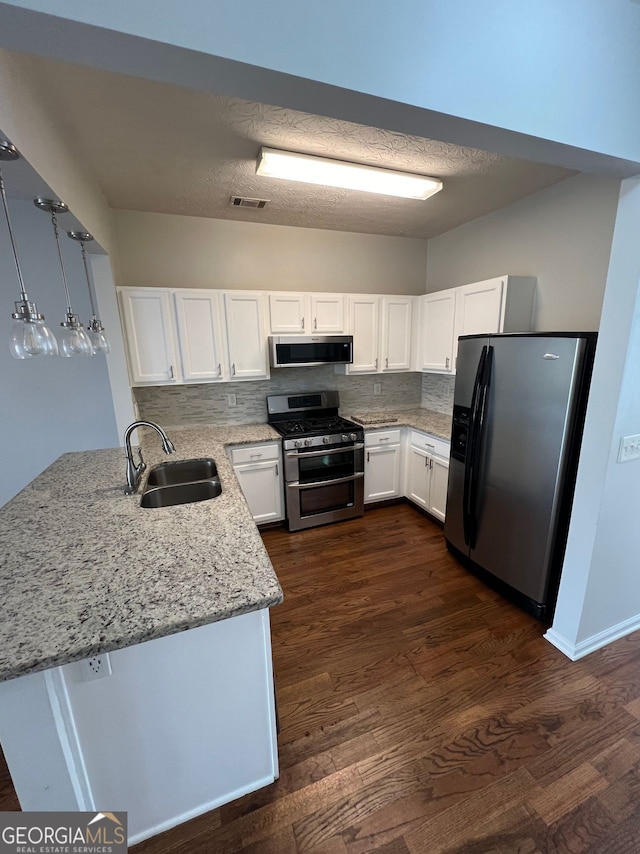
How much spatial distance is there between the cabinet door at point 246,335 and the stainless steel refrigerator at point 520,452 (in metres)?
1.63

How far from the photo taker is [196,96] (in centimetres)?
141

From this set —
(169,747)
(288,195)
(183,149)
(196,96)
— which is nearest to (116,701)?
(169,747)

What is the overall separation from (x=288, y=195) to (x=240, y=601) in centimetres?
261

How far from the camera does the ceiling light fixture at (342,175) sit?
1880mm

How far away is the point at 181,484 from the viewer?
6.18 ft

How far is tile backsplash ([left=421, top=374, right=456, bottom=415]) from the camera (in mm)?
3545

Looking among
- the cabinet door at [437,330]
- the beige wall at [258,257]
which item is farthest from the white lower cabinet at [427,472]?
the beige wall at [258,257]

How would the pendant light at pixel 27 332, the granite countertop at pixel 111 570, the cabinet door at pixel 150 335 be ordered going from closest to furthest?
the granite countertop at pixel 111 570
the pendant light at pixel 27 332
the cabinet door at pixel 150 335

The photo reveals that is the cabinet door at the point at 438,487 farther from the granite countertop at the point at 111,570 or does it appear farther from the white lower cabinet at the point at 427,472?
the granite countertop at the point at 111,570

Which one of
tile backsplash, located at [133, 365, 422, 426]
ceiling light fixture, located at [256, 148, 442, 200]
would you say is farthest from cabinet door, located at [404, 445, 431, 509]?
ceiling light fixture, located at [256, 148, 442, 200]

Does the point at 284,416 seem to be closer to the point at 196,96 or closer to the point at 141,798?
the point at 196,96

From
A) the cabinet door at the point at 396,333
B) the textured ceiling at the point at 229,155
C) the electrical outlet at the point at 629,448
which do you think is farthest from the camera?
the cabinet door at the point at 396,333

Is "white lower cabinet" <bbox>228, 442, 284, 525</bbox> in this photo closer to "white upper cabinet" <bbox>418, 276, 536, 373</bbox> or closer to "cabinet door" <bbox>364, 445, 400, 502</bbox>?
"cabinet door" <bbox>364, 445, 400, 502</bbox>

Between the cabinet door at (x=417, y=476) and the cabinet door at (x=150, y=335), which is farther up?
the cabinet door at (x=150, y=335)
